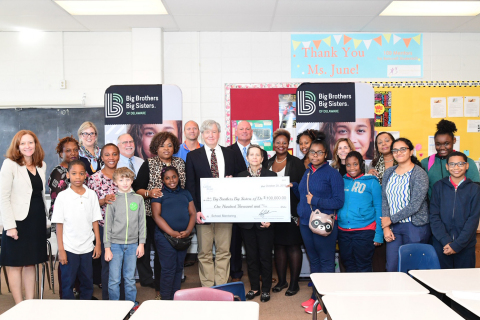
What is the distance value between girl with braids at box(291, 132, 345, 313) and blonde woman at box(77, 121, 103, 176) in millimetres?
2297

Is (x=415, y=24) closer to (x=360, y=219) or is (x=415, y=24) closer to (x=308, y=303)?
(x=360, y=219)

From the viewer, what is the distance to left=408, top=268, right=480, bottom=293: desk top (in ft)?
7.44

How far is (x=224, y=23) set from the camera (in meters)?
5.59

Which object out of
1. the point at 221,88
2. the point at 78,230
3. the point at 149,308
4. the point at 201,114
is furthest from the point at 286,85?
the point at 149,308

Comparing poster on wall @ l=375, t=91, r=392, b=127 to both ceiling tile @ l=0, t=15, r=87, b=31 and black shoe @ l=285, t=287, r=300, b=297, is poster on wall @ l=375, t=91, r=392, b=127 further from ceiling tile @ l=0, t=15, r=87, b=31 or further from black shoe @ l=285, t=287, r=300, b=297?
ceiling tile @ l=0, t=15, r=87, b=31

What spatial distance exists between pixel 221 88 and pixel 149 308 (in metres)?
4.42

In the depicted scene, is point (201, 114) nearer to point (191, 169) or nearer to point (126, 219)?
point (191, 169)

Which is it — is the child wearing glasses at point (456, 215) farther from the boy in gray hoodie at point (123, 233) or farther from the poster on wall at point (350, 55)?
the poster on wall at point (350, 55)

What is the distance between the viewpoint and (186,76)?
19.6 ft

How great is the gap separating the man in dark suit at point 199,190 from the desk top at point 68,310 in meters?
1.70

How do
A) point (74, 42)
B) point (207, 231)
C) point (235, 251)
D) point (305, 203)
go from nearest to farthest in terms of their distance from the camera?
1. point (305, 203)
2. point (207, 231)
3. point (235, 251)
4. point (74, 42)

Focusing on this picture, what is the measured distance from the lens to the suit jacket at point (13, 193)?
3.28 metres

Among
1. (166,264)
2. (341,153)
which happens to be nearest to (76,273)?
(166,264)

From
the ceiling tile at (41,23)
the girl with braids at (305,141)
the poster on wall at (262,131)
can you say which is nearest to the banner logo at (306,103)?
the girl with braids at (305,141)
